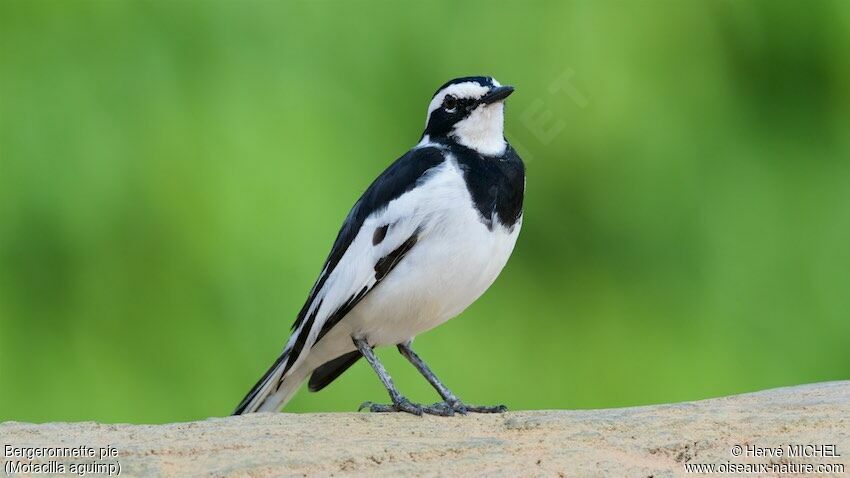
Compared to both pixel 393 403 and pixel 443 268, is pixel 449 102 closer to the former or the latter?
pixel 443 268

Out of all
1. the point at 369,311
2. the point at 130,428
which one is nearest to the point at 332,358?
the point at 369,311

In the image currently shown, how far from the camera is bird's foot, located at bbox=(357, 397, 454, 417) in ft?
17.3

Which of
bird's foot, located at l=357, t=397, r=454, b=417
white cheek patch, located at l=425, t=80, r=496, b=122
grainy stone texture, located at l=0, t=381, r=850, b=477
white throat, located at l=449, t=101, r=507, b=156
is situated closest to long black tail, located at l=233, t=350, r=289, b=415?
bird's foot, located at l=357, t=397, r=454, b=417

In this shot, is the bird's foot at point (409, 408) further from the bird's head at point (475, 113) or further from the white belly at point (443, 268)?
the bird's head at point (475, 113)

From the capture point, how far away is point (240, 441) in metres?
4.48

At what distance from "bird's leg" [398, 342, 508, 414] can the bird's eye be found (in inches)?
48.7

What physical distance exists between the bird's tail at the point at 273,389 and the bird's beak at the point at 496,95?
5.10ft

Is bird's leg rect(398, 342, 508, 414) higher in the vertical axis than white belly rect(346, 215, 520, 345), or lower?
lower

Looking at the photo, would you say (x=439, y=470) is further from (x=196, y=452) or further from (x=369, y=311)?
(x=369, y=311)

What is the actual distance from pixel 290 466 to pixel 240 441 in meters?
0.32

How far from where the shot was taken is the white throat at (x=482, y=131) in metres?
5.55

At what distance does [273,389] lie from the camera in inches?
230

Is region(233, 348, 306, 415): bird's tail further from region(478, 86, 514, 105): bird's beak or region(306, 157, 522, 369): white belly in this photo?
region(478, 86, 514, 105): bird's beak

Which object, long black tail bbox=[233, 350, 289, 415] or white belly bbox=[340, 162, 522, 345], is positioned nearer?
white belly bbox=[340, 162, 522, 345]
